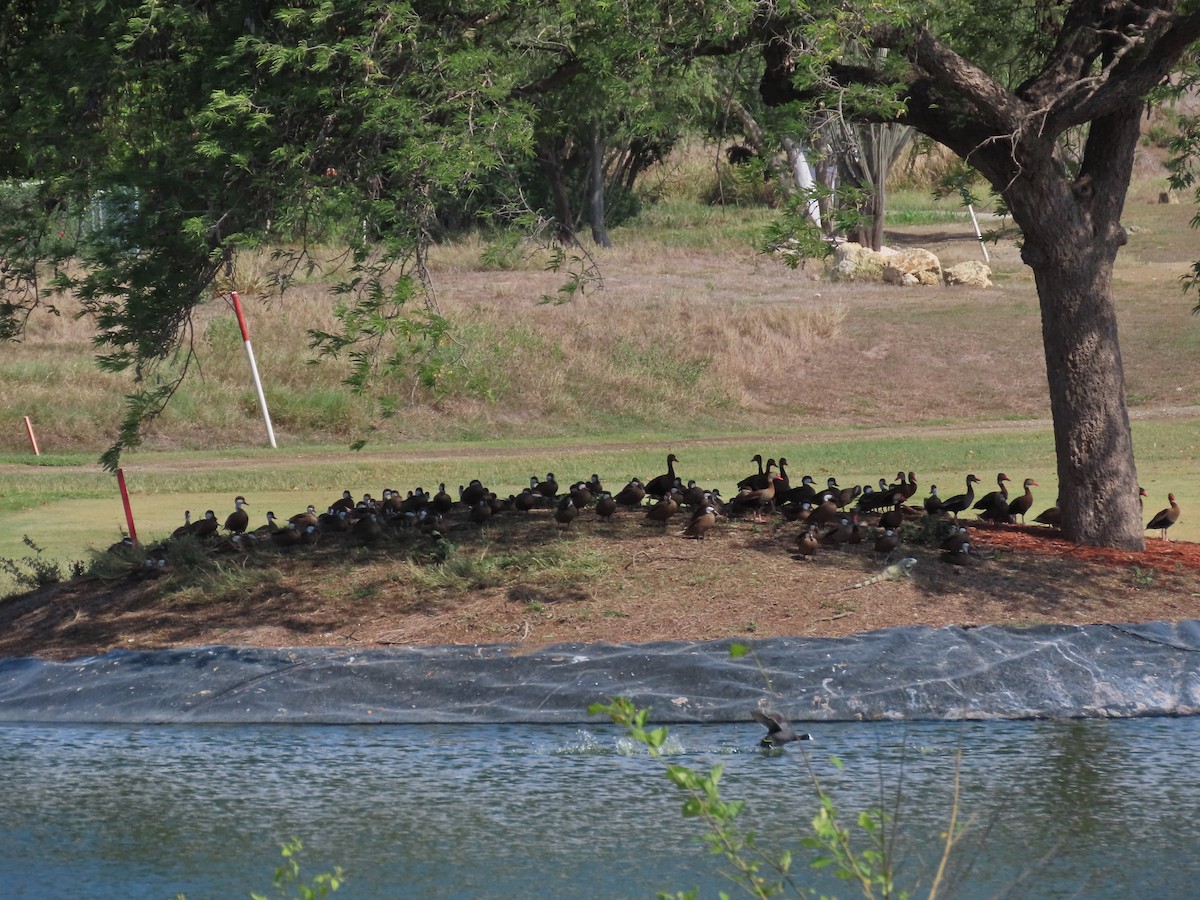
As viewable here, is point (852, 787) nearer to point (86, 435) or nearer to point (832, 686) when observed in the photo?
point (832, 686)

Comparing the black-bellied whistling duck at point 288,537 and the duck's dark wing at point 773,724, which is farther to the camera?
the black-bellied whistling duck at point 288,537

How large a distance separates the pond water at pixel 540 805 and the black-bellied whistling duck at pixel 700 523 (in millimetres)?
3192

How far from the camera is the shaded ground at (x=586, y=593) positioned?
38.4 ft

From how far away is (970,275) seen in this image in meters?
44.4

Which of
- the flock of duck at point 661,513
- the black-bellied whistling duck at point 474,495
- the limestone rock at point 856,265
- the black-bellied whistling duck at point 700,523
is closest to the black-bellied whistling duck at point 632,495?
the flock of duck at point 661,513

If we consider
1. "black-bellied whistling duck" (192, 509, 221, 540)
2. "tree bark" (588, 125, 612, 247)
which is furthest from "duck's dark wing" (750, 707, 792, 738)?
"tree bark" (588, 125, 612, 247)

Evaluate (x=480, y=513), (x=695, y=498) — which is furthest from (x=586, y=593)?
(x=480, y=513)

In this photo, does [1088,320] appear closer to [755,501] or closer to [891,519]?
[891,519]

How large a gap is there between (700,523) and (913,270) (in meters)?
33.1

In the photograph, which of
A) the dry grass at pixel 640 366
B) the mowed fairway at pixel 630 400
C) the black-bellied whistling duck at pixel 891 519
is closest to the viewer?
the black-bellied whistling duck at pixel 891 519

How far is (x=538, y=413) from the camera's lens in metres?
33.5

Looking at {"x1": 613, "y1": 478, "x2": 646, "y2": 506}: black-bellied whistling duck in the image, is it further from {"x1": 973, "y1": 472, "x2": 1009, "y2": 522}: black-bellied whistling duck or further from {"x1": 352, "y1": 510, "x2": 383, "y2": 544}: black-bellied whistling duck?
{"x1": 973, "y1": 472, "x2": 1009, "y2": 522}: black-bellied whistling duck

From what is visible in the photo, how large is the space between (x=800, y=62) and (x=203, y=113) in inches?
164

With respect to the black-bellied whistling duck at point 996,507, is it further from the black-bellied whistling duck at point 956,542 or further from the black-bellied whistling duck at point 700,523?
the black-bellied whistling duck at point 700,523
